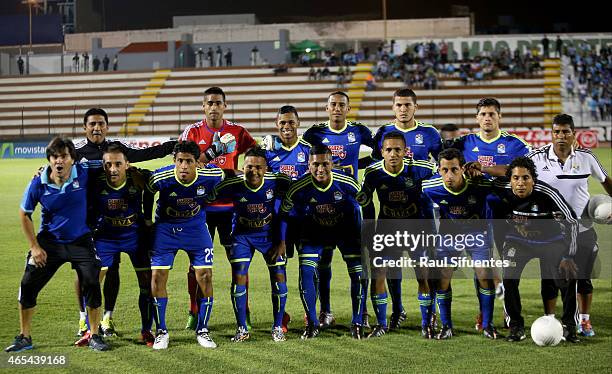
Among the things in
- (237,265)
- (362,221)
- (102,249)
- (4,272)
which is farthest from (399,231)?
(4,272)

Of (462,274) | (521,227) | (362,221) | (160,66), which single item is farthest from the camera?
(160,66)

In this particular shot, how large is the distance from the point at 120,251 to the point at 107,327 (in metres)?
0.73

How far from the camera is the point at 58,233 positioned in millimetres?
6043

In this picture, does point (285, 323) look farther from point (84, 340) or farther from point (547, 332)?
point (547, 332)

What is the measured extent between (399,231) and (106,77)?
136ft

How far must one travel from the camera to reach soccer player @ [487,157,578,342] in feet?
20.8

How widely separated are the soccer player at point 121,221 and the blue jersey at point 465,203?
2504mm

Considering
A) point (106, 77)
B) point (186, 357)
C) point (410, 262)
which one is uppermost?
point (106, 77)

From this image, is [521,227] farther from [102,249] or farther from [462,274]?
[102,249]

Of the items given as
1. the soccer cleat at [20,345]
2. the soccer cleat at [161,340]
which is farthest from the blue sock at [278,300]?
the soccer cleat at [20,345]

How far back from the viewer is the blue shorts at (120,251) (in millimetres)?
6449

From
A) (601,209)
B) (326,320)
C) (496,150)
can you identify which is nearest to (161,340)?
(326,320)

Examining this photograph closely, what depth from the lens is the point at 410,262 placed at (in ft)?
22.9

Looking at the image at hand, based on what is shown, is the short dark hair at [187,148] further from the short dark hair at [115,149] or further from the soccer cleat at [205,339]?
the soccer cleat at [205,339]
